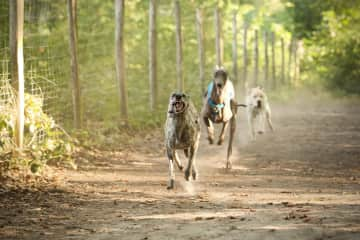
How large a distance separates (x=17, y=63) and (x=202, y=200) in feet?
15.1

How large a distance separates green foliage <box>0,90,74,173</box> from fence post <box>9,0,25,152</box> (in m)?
0.12

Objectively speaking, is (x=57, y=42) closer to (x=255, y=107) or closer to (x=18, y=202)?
(x=255, y=107)

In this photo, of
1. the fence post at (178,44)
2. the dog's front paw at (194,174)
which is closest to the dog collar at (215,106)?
the dog's front paw at (194,174)

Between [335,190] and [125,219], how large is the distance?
142 inches

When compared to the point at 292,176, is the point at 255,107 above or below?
above

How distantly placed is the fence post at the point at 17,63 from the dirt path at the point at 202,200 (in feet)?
4.16

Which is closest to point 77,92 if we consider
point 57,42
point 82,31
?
point 57,42

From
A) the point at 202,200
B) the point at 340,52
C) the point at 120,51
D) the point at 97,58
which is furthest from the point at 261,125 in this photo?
the point at 340,52

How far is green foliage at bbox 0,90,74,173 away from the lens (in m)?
10.9

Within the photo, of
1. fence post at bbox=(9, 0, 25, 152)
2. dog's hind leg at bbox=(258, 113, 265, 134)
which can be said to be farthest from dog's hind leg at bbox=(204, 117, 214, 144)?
dog's hind leg at bbox=(258, 113, 265, 134)

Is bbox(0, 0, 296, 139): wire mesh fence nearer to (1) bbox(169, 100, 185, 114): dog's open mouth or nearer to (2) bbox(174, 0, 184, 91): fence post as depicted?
(2) bbox(174, 0, 184, 91): fence post

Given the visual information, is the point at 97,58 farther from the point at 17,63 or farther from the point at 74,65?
the point at 17,63

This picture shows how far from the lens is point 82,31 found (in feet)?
73.8

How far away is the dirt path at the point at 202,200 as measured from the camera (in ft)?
23.6
